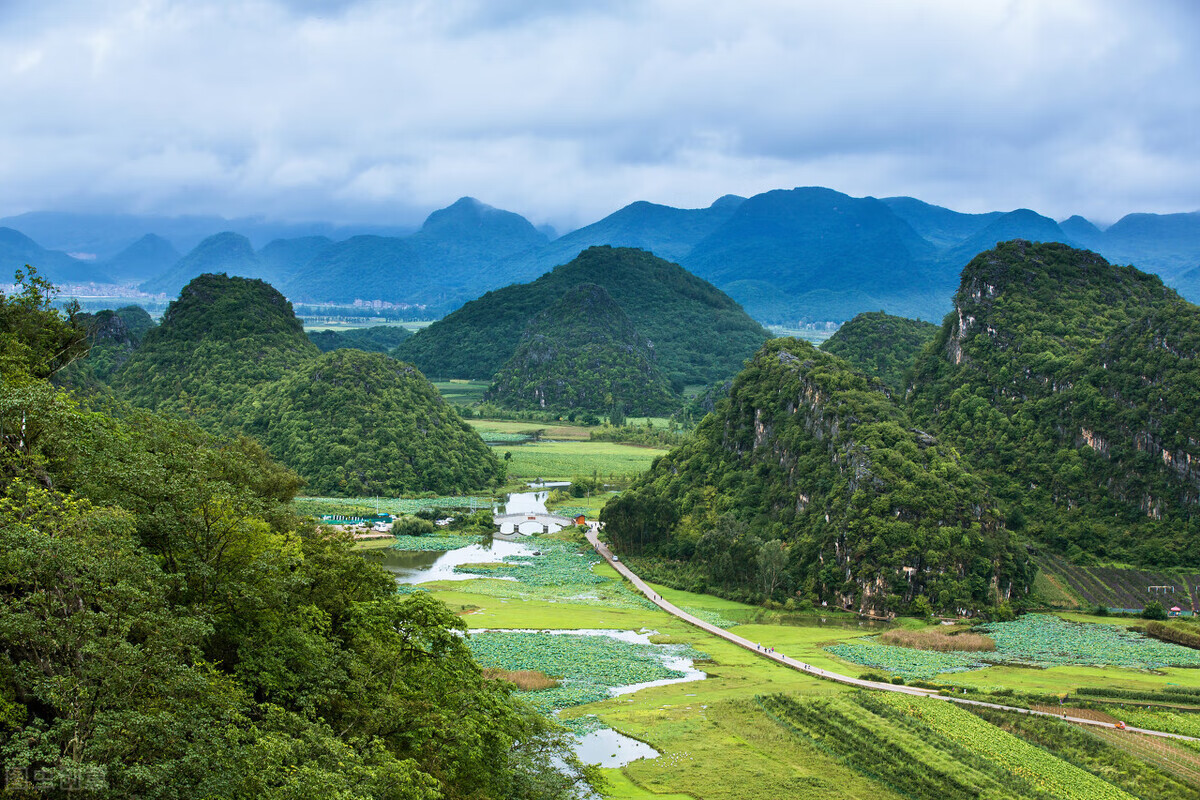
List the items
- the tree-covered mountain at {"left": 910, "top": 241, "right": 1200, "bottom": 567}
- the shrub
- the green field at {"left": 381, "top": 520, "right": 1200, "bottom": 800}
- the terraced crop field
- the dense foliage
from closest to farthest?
the dense foliage → the green field at {"left": 381, "top": 520, "right": 1200, "bottom": 800} → the shrub → the terraced crop field → the tree-covered mountain at {"left": 910, "top": 241, "right": 1200, "bottom": 567}

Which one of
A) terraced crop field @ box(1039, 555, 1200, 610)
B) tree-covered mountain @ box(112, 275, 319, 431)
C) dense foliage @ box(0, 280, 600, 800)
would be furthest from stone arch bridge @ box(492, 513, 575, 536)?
dense foliage @ box(0, 280, 600, 800)

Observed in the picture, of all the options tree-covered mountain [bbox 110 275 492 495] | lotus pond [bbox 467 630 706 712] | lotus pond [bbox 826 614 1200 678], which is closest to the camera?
lotus pond [bbox 467 630 706 712]

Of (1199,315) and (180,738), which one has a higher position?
(1199,315)

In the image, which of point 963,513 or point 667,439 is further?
point 667,439

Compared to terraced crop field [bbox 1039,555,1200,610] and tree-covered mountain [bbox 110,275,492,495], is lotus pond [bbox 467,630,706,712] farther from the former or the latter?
tree-covered mountain [bbox 110,275,492,495]

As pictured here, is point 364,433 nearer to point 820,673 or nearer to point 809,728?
point 820,673

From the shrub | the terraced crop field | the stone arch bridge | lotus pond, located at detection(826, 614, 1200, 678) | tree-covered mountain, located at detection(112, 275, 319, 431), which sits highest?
tree-covered mountain, located at detection(112, 275, 319, 431)

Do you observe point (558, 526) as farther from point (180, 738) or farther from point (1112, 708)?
point (180, 738)

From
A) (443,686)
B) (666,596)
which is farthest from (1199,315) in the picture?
(443,686)
